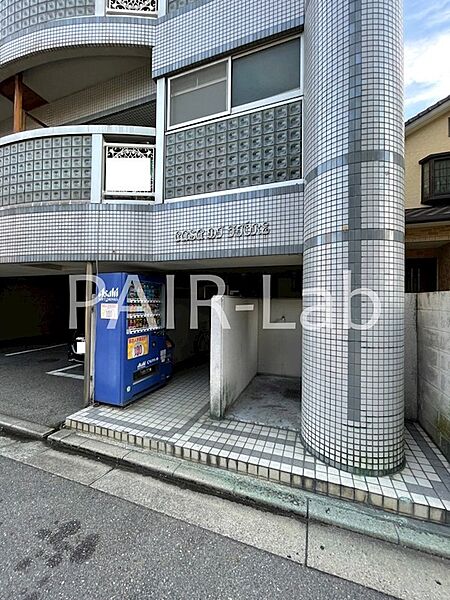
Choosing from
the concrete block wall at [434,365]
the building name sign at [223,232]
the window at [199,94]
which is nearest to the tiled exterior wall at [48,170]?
the window at [199,94]

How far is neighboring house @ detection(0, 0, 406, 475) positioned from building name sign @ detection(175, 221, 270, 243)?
22mm

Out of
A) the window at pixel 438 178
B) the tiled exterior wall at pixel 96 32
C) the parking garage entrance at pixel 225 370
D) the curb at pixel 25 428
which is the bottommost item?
the curb at pixel 25 428

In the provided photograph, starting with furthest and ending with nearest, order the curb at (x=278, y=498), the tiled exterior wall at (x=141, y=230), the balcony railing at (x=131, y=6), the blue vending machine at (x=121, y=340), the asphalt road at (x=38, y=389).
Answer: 1. the balcony railing at (x=131, y=6)
2. the asphalt road at (x=38, y=389)
3. the blue vending machine at (x=121, y=340)
4. the tiled exterior wall at (x=141, y=230)
5. the curb at (x=278, y=498)

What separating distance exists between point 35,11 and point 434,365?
8.80m

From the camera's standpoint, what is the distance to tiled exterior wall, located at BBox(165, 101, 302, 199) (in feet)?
13.3

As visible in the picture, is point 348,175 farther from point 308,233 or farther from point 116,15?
point 116,15

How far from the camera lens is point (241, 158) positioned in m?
4.32

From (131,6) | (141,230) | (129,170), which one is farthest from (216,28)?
(141,230)

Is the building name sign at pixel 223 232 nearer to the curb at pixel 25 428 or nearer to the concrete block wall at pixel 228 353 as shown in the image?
the concrete block wall at pixel 228 353

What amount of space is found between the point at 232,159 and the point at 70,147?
9.39 ft

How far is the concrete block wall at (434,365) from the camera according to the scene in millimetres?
3236

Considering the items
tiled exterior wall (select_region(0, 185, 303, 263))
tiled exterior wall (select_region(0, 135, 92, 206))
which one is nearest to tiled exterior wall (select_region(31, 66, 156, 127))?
tiled exterior wall (select_region(0, 135, 92, 206))

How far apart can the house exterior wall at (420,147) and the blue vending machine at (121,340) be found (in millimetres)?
6846

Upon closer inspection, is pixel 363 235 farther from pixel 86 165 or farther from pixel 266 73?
pixel 86 165
